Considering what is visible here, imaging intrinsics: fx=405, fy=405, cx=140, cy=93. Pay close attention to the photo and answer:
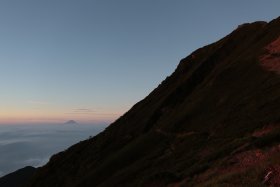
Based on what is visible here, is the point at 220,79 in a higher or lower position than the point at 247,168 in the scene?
higher

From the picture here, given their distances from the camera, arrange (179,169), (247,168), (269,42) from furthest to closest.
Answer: (269,42), (179,169), (247,168)

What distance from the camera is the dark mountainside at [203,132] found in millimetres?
29344

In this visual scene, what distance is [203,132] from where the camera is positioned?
153 ft

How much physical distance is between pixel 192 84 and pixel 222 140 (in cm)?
3787

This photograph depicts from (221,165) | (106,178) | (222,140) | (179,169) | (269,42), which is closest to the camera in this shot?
(221,165)

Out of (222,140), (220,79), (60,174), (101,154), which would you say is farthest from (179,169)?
(60,174)

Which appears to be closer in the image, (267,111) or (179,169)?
(179,169)

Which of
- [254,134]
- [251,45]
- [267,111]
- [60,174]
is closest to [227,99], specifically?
[267,111]

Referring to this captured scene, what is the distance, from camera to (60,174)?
76.0 meters

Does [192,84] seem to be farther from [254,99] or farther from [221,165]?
[221,165]

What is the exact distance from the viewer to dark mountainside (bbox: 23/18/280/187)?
29.3 meters

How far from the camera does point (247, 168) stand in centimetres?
2422

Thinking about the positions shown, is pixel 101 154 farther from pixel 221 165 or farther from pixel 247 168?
pixel 247 168

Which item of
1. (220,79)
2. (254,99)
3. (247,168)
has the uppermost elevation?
(220,79)
